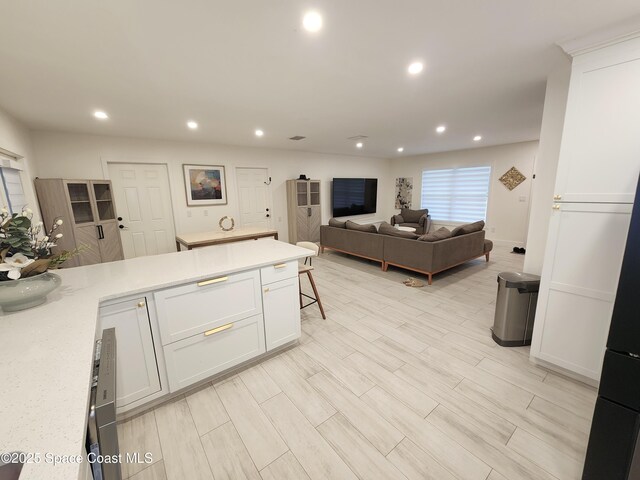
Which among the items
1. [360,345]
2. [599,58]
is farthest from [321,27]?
[360,345]

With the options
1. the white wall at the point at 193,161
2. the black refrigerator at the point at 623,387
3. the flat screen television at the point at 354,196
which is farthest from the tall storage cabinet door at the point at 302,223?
the black refrigerator at the point at 623,387

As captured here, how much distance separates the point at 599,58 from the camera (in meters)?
1.63

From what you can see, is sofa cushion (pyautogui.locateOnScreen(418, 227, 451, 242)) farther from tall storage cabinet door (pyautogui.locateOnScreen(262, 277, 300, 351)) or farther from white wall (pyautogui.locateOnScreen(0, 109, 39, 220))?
white wall (pyautogui.locateOnScreen(0, 109, 39, 220))

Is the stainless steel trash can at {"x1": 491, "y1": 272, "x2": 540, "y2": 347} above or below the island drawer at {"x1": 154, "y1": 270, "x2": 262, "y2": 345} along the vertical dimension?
below

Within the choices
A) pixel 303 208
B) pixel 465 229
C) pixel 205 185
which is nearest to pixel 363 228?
pixel 465 229

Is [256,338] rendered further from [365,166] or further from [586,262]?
[365,166]

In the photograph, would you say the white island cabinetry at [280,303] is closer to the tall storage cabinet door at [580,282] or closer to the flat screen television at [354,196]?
the tall storage cabinet door at [580,282]

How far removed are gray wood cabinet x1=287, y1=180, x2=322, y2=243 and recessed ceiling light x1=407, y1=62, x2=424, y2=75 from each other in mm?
4032

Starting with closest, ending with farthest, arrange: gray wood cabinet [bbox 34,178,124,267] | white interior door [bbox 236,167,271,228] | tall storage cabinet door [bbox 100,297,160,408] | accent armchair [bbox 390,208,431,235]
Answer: tall storage cabinet door [bbox 100,297,160,408] → gray wood cabinet [bbox 34,178,124,267] → white interior door [bbox 236,167,271,228] → accent armchair [bbox 390,208,431,235]

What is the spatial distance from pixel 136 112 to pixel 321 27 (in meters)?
2.65

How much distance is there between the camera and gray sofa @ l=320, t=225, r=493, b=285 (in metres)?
3.79

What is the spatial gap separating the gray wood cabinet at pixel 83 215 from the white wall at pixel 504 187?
7.57 meters

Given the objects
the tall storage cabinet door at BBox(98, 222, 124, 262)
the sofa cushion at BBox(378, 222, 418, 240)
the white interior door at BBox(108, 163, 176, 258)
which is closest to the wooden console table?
the white interior door at BBox(108, 163, 176, 258)

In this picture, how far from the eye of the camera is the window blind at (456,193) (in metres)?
6.39
